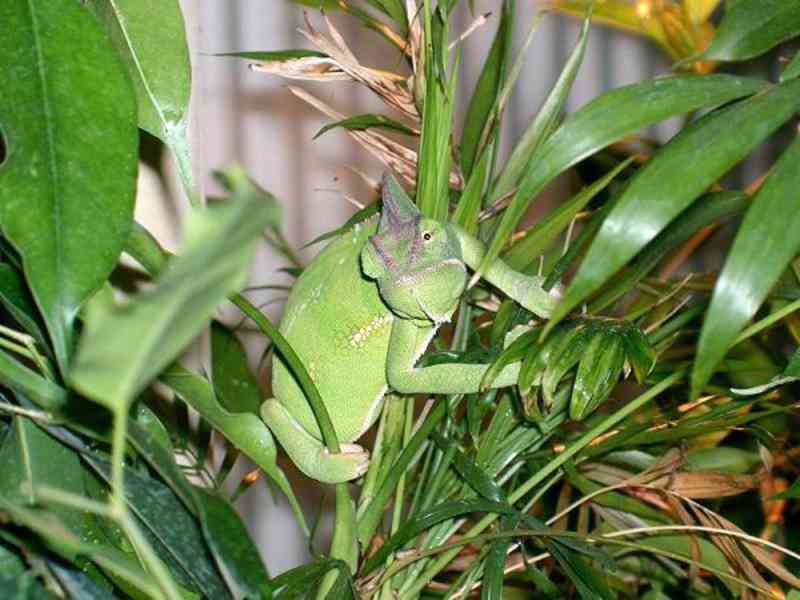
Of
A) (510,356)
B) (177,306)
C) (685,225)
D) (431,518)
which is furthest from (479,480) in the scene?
(177,306)

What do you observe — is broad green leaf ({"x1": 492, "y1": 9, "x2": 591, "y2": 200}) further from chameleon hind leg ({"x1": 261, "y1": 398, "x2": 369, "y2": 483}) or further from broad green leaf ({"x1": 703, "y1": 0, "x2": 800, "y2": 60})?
chameleon hind leg ({"x1": 261, "y1": 398, "x2": 369, "y2": 483})

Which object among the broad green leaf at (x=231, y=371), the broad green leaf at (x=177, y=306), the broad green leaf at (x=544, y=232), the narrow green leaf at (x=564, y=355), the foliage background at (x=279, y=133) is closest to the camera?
the broad green leaf at (x=177, y=306)

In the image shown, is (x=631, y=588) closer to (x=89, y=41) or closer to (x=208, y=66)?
(x=89, y=41)

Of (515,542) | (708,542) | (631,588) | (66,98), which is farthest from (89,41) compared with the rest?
(631,588)

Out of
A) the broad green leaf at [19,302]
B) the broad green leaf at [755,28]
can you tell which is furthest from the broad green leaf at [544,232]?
the broad green leaf at [19,302]

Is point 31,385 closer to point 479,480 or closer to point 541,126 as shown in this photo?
point 479,480

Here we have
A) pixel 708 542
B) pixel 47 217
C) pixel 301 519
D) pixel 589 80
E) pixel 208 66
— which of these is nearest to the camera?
pixel 47 217

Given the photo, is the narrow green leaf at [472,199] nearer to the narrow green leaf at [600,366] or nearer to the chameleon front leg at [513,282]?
the chameleon front leg at [513,282]
